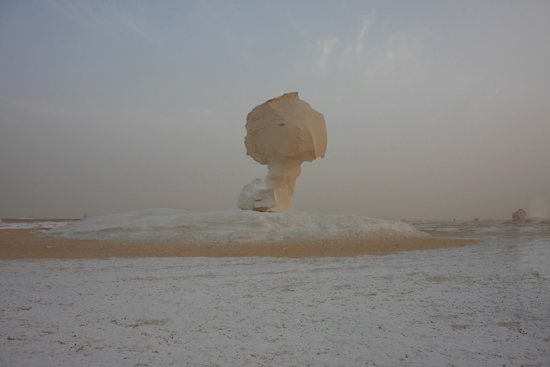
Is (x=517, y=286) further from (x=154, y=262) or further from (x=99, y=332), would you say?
(x=154, y=262)

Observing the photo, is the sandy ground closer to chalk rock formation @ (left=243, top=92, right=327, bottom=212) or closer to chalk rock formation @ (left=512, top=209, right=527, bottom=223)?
chalk rock formation @ (left=243, top=92, right=327, bottom=212)

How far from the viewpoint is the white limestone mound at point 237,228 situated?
14.6 m

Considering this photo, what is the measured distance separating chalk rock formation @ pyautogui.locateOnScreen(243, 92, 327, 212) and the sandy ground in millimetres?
6317

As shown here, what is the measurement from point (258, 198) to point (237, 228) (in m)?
2.92

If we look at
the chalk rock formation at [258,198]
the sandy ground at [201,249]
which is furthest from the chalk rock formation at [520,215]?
the chalk rock formation at [258,198]

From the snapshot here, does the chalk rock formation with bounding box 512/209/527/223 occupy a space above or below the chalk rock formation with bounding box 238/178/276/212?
below

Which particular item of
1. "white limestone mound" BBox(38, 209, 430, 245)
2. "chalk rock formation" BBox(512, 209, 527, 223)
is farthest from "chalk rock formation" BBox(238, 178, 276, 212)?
"chalk rock formation" BBox(512, 209, 527, 223)

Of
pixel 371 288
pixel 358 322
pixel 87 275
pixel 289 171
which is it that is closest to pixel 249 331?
pixel 358 322

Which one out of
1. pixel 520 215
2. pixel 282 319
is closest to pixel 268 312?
pixel 282 319

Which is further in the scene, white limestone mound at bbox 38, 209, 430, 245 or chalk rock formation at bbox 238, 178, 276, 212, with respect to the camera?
chalk rock formation at bbox 238, 178, 276, 212

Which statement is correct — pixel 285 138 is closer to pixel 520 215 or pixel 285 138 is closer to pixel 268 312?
pixel 268 312

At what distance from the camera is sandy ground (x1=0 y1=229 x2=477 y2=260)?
10684 millimetres

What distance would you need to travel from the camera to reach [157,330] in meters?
3.49

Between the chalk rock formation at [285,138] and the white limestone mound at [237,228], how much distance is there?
11.7 feet
